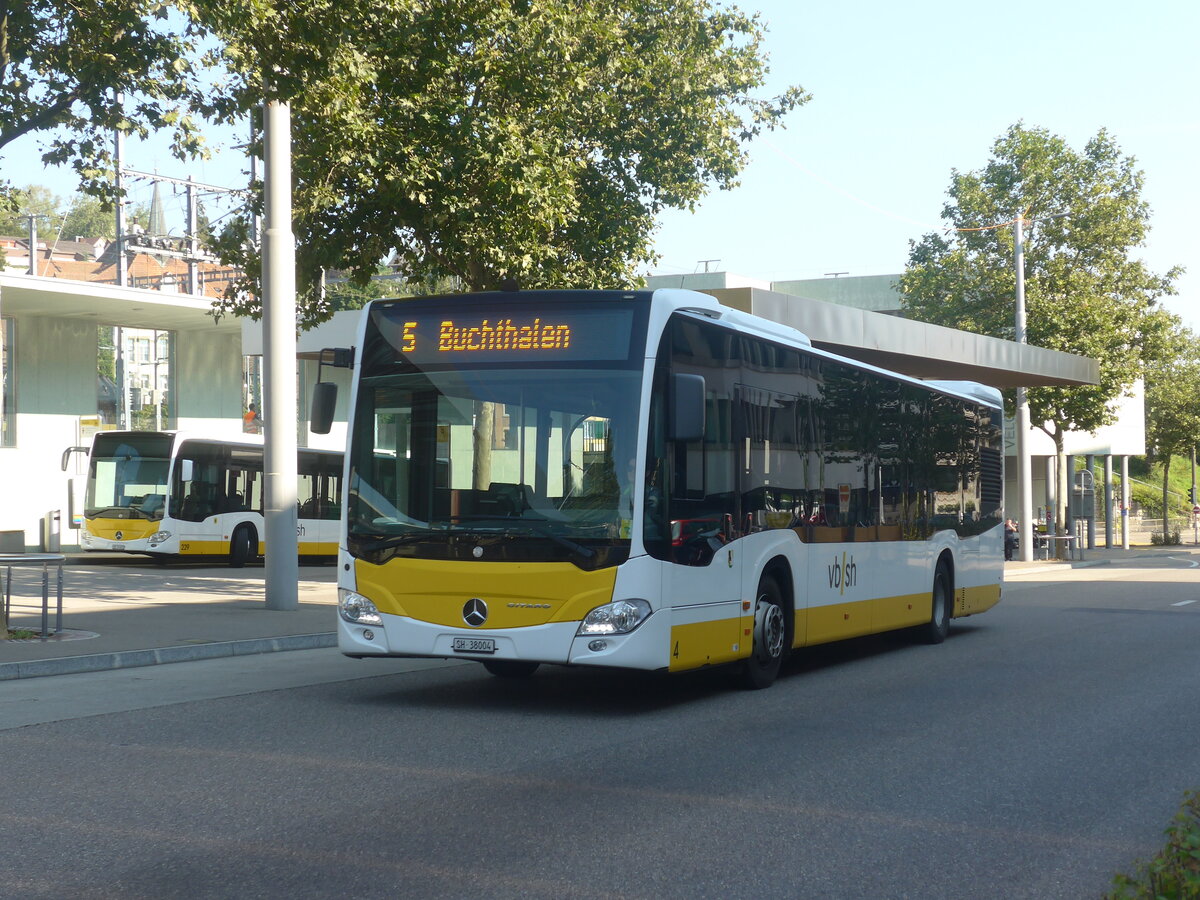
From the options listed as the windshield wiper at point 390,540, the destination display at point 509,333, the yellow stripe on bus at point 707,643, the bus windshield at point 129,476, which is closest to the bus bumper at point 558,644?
the yellow stripe on bus at point 707,643

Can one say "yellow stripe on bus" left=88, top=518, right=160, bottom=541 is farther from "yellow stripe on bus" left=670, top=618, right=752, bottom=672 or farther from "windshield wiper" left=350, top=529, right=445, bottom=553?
"yellow stripe on bus" left=670, top=618, right=752, bottom=672

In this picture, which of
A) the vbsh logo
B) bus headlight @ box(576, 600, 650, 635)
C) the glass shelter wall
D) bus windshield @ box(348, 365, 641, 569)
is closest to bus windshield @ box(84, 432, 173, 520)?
the glass shelter wall

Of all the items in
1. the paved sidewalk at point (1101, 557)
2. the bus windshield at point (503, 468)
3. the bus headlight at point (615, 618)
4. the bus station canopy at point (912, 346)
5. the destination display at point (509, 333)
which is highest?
the bus station canopy at point (912, 346)

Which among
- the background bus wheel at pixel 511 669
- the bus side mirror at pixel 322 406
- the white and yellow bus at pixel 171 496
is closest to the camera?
the bus side mirror at pixel 322 406

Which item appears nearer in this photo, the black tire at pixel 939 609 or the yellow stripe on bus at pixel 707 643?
the yellow stripe on bus at pixel 707 643

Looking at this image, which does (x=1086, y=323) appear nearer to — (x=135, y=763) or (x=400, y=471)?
(x=400, y=471)

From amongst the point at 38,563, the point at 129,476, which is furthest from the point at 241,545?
the point at 38,563

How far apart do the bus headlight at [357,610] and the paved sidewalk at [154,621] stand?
3.60 meters

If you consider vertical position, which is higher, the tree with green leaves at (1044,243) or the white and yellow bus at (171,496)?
the tree with green leaves at (1044,243)

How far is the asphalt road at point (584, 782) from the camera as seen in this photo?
5.72 metres

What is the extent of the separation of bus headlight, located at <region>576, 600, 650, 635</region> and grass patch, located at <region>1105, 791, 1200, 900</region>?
15.5ft

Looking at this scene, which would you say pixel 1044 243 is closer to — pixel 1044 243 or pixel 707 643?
Answer: pixel 1044 243

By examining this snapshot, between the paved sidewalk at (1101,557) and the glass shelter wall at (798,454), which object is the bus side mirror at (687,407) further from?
the paved sidewalk at (1101,557)

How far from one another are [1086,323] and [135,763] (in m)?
40.7
